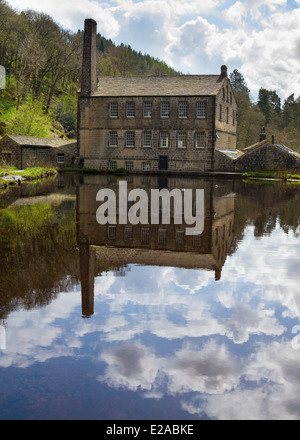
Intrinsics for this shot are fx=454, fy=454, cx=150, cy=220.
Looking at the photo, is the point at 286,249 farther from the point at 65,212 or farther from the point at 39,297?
the point at 65,212

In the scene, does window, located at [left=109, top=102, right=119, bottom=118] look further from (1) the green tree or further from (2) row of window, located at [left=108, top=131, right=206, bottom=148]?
(1) the green tree

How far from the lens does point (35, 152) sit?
1842 inches

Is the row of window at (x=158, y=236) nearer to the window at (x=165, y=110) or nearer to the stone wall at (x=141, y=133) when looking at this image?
the stone wall at (x=141, y=133)

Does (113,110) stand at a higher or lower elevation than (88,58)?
lower

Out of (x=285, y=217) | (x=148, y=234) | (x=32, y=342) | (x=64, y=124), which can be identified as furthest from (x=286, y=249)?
(x=64, y=124)

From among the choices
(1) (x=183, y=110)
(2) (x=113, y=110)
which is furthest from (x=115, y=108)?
(1) (x=183, y=110)

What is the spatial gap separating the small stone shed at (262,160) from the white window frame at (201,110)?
4123 millimetres

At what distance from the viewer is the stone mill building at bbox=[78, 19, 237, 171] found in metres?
48.4

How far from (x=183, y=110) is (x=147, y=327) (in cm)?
4498

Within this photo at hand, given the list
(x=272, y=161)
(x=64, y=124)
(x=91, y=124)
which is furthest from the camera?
(x=64, y=124)

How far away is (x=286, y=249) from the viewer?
1127cm

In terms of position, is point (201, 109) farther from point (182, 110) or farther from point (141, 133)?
point (141, 133)

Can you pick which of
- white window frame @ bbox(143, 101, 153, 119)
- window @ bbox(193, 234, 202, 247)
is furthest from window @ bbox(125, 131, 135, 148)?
window @ bbox(193, 234, 202, 247)
